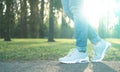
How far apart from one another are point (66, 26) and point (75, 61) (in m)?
43.2

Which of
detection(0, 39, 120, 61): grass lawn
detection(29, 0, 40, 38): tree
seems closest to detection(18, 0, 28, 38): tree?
detection(29, 0, 40, 38): tree

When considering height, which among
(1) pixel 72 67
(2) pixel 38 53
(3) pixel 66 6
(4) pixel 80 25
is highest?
(3) pixel 66 6

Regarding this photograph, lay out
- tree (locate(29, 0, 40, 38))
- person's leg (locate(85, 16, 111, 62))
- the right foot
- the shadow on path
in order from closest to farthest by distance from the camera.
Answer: the shadow on path
the right foot
person's leg (locate(85, 16, 111, 62))
tree (locate(29, 0, 40, 38))

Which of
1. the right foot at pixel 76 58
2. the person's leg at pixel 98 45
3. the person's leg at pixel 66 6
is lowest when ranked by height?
the right foot at pixel 76 58

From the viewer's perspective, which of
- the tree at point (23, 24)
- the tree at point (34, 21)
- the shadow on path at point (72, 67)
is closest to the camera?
the shadow on path at point (72, 67)

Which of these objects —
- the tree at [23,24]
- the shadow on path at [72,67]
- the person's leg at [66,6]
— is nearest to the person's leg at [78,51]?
the person's leg at [66,6]

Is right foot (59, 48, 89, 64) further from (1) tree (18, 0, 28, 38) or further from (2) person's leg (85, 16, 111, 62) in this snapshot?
(1) tree (18, 0, 28, 38)

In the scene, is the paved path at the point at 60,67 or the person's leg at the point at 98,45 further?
the person's leg at the point at 98,45

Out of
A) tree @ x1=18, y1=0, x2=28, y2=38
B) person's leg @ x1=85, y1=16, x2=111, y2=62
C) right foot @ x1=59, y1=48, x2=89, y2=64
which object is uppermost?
person's leg @ x1=85, y1=16, x2=111, y2=62

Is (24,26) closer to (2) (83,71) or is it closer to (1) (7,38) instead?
(1) (7,38)

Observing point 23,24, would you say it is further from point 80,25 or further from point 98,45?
point 80,25

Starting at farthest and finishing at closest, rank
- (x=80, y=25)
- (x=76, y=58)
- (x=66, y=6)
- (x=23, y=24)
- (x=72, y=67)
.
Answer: (x=23, y=24), (x=66, y=6), (x=80, y=25), (x=76, y=58), (x=72, y=67)

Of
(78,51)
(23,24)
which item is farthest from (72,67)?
(23,24)

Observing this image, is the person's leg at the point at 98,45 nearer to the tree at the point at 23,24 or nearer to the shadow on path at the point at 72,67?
the shadow on path at the point at 72,67
